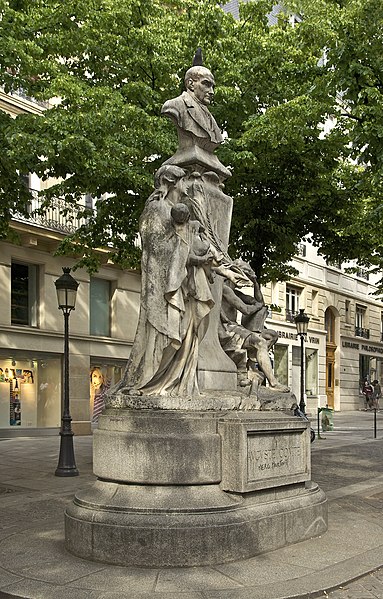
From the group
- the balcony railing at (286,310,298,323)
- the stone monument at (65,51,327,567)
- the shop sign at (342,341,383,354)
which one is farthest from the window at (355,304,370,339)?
the stone monument at (65,51,327,567)

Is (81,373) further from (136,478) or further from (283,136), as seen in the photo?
(136,478)

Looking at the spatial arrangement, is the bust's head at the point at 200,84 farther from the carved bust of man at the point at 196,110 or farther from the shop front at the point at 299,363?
the shop front at the point at 299,363

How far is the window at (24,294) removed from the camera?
2233 cm

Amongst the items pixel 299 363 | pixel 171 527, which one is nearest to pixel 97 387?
pixel 299 363

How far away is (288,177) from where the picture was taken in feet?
51.2

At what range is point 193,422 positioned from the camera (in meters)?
6.25

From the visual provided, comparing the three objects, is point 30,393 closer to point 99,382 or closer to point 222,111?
point 99,382

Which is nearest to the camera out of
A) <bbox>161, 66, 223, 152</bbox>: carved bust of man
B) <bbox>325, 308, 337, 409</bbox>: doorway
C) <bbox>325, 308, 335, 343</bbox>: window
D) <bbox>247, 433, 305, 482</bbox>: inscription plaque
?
<bbox>247, 433, 305, 482</bbox>: inscription plaque

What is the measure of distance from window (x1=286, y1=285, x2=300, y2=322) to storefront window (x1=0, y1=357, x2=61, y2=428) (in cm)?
1727

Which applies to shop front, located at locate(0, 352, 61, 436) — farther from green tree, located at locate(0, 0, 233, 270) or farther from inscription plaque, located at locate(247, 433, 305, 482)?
inscription plaque, located at locate(247, 433, 305, 482)

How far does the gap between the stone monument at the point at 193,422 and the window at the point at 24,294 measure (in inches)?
616

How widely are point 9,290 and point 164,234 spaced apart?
52.2ft

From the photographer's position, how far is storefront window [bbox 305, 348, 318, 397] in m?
39.0

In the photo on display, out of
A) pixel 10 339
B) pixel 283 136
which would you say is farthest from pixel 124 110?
pixel 10 339
